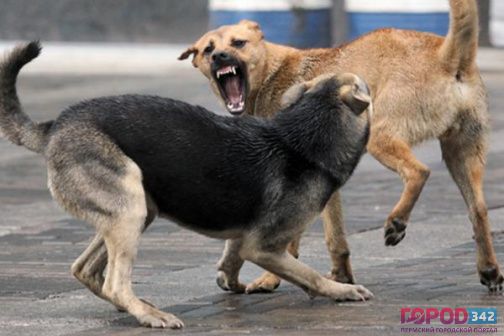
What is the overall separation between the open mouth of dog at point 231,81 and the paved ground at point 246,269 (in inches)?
38.8

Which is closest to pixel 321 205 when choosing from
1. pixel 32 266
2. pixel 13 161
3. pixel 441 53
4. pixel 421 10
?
pixel 441 53

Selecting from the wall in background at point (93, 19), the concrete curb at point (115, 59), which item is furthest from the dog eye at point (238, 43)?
the wall in background at point (93, 19)

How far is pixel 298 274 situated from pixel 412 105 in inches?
53.9

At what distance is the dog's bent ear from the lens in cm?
728

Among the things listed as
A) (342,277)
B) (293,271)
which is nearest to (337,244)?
(342,277)

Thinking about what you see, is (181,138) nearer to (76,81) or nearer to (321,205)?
(321,205)

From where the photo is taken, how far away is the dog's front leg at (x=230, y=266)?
766 cm

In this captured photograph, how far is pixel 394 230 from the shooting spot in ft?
25.7

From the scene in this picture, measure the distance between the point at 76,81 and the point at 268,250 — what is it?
39.4 feet

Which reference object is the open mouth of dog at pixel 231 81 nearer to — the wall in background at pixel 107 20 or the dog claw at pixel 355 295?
the dog claw at pixel 355 295

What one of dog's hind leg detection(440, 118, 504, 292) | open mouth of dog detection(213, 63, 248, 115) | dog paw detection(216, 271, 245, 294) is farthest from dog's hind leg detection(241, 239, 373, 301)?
open mouth of dog detection(213, 63, 248, 115)

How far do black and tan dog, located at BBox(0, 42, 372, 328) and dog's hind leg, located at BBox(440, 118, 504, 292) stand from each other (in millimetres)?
813

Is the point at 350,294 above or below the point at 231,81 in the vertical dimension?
below

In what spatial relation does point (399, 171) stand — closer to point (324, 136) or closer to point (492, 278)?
point (492, 278)
